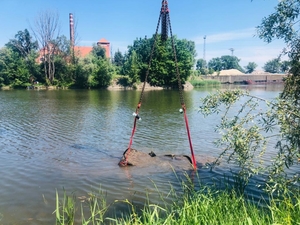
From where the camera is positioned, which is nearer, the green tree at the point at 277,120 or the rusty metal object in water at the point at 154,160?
the green tree at the point at 277,120

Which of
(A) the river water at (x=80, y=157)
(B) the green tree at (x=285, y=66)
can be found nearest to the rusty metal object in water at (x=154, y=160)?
(A) the river water at (x=80, y=157)

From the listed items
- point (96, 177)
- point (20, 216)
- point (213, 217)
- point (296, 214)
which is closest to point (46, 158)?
point (96, 177)

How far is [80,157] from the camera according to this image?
10680 millimetres

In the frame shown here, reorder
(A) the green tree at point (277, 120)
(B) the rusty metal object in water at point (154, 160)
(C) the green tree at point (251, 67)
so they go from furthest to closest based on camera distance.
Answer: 1. (C) the green tree at point (251, 67)
2. (B) the rusty metal object in water at point (154, 160)
3. (A) the green tree at point (277, 120)

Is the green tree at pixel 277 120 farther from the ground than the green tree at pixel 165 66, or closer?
closer

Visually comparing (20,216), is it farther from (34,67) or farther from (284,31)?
(34,67)

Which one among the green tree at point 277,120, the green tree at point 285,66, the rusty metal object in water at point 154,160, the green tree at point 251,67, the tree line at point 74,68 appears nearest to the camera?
the green tree at point 277,120

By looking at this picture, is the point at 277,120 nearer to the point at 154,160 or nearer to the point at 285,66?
the point at 285,66

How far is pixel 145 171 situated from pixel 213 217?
4.96 metres

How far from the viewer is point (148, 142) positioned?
13.1 meters

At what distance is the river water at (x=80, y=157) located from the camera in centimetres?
690

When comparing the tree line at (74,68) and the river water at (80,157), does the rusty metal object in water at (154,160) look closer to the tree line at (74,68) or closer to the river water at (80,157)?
the river water at (80,157)

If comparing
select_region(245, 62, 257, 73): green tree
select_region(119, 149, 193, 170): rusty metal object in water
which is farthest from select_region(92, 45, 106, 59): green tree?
select_region(245, 62, 257, 73): green tree

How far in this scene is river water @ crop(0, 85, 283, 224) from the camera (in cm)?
690
